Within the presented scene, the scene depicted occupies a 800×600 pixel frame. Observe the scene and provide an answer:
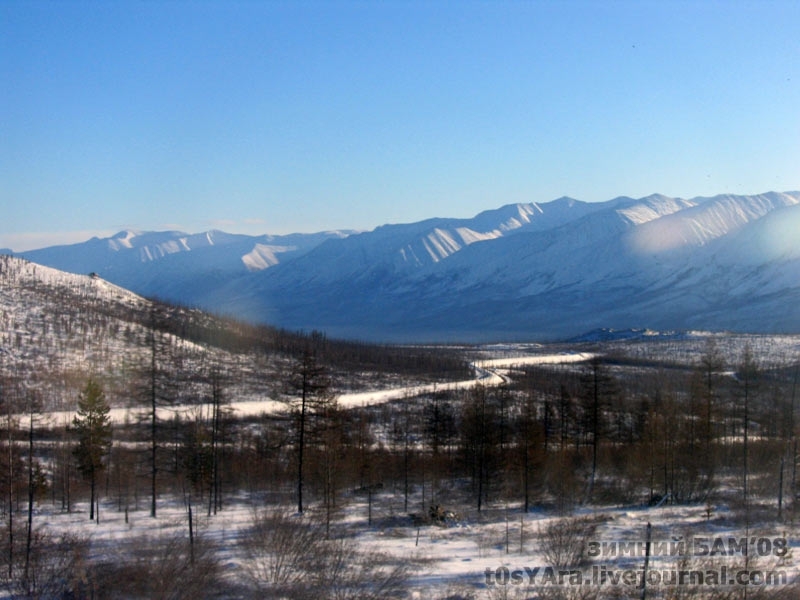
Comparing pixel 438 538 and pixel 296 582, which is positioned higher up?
pixel 296 582

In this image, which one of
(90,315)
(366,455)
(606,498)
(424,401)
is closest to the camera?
(606,498)

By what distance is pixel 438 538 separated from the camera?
25.5 metres

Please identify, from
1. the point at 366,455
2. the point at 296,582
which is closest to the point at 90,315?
the point at 366,455

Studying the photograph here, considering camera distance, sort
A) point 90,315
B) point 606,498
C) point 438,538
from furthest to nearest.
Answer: point 90,315, point 606,498, point 438,538

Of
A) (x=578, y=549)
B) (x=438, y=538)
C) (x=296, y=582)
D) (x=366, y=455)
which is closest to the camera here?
(x=296, y=582)

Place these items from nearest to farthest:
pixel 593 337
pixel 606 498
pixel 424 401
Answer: pixel 606 498 → pixel 424 401 → pixel 593 337

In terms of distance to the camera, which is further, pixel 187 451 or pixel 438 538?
pixel 187 451

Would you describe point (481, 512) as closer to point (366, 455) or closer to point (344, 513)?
point (344, 513)

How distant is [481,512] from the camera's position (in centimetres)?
3186

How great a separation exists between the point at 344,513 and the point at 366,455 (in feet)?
33.4

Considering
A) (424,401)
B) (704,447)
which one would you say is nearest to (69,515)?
(704,447)

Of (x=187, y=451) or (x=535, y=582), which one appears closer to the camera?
(x=535, y=582)

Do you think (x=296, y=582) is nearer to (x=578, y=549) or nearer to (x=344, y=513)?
(x=578, y=549)

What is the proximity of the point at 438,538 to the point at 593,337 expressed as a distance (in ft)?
587
